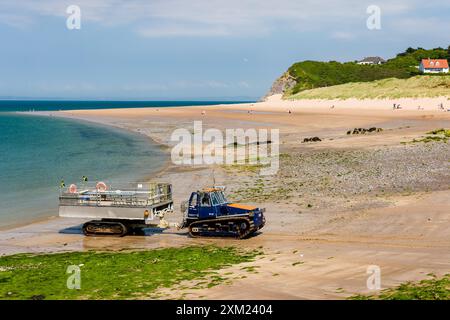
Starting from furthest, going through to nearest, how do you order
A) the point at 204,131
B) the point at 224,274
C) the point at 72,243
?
1. the point at 204,131
2. the point at 72,243
3. the point at 224,274

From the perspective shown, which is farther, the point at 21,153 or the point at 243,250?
the point at 21,153

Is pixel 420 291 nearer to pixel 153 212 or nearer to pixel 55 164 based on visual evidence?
pixel 153 212

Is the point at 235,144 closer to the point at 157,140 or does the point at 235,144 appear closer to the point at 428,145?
the point at 157,140

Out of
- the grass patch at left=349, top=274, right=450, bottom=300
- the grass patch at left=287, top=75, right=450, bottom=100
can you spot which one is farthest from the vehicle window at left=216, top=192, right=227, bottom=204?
the grass patch at left=287, top=75, right=450, bottom=100

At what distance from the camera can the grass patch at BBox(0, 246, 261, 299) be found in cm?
1580

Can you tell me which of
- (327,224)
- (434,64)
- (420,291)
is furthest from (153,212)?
(434,64)

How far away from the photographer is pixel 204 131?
81375 mm

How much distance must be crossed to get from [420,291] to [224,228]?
11213mm

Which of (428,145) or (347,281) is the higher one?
(428,145)

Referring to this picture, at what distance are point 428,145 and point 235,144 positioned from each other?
891 inches

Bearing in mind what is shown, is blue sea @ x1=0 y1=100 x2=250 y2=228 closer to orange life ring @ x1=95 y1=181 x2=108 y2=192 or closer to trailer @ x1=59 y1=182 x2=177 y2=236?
trailer @ x1=59 y1=182 x2=177 y2=236

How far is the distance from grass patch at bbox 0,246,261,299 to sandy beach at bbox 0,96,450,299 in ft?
3.72
